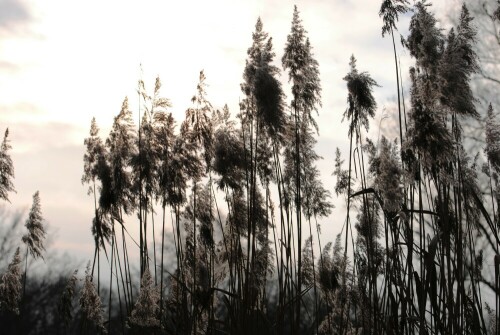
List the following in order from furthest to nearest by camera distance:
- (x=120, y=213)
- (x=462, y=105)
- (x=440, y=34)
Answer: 1. (x=120, y=213)
2. (x=440, y=34)
3. (x=462, y=105)

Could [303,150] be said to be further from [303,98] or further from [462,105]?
[462,105]

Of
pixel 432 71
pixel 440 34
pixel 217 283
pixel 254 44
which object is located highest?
pixel 254 44

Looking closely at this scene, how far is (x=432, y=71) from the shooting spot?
2.79 meters

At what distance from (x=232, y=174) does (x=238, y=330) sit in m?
1.11

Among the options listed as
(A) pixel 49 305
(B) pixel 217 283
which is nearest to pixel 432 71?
(B) pixel 217 283

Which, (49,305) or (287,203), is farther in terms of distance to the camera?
(49,305)

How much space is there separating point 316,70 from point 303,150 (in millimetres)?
593

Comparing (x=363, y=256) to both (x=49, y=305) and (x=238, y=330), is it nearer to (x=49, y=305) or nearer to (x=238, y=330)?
(x=238, y=330)

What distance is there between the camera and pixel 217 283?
12.6 ft

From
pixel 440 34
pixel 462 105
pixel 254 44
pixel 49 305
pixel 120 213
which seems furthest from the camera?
pixel 49 305

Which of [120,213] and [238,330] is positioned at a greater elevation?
[120,213]

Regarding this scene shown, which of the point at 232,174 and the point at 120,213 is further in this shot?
the point at 120,213

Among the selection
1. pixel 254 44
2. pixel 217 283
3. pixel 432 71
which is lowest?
pixel 217 283

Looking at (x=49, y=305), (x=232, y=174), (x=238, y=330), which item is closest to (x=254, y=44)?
(x=232, y=174)
